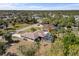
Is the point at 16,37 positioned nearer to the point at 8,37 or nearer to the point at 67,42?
the point at 8,37

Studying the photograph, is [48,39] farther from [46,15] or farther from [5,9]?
[5,9]

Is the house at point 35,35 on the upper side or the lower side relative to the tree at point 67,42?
upper

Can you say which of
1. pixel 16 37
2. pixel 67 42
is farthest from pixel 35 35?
pixel 67 42

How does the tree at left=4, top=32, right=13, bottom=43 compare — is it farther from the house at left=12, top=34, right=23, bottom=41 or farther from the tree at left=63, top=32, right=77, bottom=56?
the tree at left=63, top=32, right=77, bottom=56


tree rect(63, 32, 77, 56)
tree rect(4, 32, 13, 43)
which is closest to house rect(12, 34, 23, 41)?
tree rect(4, 32, 13, 43)

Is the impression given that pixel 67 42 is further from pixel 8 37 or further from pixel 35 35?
pixel 8 37

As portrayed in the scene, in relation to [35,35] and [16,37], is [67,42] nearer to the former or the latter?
[35,35]

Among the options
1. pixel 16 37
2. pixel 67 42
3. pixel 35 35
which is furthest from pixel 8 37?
pixel 67 42

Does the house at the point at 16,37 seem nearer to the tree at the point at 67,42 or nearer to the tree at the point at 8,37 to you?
the tree at the point at 8,37

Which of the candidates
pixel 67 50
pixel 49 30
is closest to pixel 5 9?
pixel 49 30

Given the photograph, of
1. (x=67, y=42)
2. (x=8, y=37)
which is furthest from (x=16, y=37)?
(x=67, y=42)

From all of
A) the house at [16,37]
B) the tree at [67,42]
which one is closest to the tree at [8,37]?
the house at [16,37]
